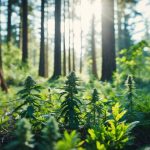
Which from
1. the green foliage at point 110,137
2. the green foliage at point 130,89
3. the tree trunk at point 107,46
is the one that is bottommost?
the green foliage at point 110,137

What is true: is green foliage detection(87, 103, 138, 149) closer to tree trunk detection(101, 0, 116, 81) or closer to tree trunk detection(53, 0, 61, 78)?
tree trunk detection(101, 0, 116, 81)

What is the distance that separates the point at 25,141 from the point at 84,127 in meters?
2.09

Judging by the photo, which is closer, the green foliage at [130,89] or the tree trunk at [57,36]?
the green foliage at [130,89]

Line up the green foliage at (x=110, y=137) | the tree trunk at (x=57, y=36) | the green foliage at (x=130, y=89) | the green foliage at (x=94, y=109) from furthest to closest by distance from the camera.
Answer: the tree trunk at (x=57, y=36)
the green foliage at (x=130, y=89)
the green foliage at (x=94, y=109)
the green foliage at (x=110, y=137)

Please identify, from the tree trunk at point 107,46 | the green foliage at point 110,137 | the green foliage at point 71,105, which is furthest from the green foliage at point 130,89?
the tree trunk at point 107,46

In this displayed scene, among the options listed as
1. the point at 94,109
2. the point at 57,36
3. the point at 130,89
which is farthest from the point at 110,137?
the point at 57,36

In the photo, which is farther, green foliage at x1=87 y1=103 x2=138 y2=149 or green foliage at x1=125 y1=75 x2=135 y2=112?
green foliage at x1=125 y1=75 x2=135 y2=112

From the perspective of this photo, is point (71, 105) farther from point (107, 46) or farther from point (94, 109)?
point (107, 46)

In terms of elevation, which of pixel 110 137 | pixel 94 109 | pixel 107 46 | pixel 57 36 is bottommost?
pixel 110 137

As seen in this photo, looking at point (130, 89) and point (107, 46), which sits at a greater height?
point (107, 46)

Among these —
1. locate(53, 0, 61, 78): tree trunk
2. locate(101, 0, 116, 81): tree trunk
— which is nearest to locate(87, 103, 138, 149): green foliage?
locate(101, 0, 116, 81): tree trunk

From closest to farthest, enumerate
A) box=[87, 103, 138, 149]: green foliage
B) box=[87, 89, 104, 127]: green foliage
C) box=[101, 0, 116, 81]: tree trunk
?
box=[87, 103, 138, 149]: green foliage
box=[87, 89, 104, 127]: green foliage
box=[101, 0, 116, 81]: tree trunk

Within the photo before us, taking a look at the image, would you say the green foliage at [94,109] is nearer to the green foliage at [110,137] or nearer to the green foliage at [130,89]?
the green foliage at [110,137]

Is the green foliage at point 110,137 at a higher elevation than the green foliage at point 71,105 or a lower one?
lower
